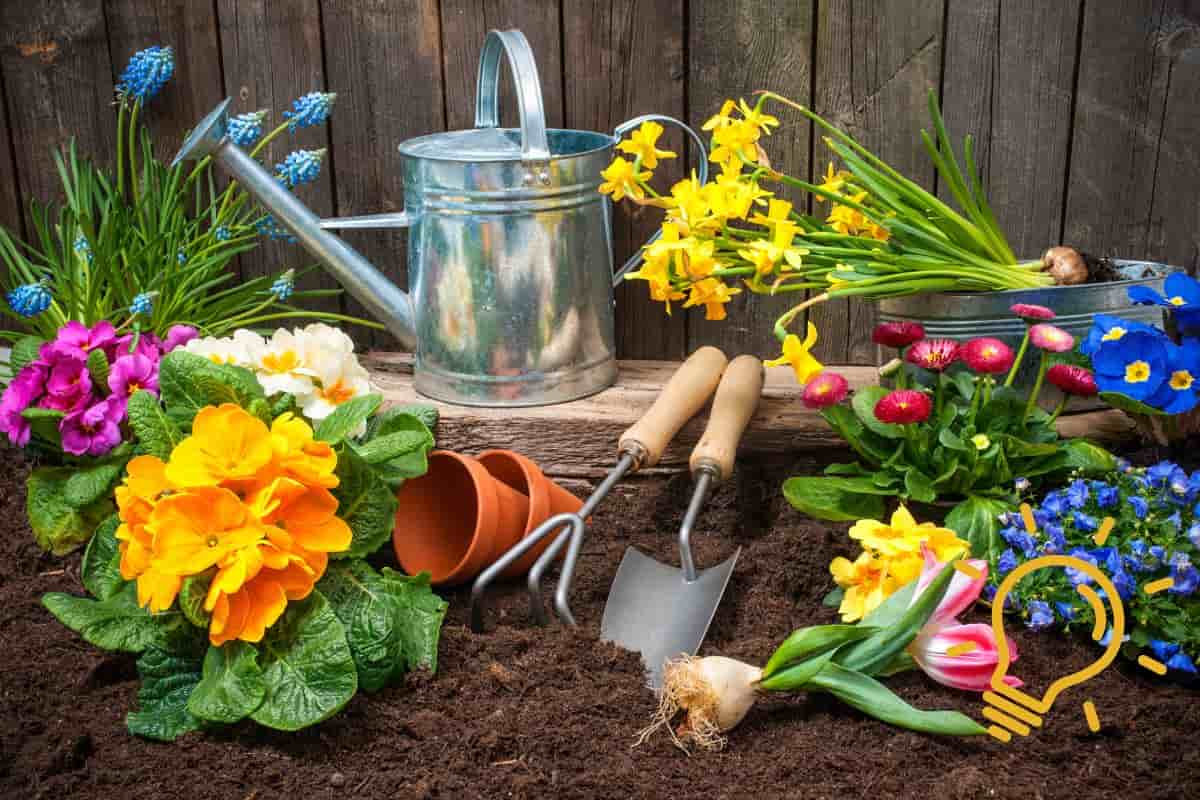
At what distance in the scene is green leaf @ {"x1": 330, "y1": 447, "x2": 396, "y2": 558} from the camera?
156 cm

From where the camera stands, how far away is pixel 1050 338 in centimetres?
162

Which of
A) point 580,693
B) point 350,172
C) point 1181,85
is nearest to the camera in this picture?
point 580,693

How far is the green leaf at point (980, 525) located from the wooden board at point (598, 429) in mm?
390

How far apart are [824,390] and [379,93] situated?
1.14m

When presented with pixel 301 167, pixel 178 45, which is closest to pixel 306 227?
pixel 301 167

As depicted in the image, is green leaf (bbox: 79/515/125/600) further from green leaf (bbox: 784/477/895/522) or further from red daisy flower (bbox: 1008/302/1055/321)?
red daisy flower (bbox: 1008/302/1055/321)

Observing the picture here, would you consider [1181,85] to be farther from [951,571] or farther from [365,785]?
[365,785]

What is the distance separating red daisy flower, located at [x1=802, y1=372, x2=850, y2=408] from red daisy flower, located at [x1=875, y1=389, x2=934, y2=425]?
10cm

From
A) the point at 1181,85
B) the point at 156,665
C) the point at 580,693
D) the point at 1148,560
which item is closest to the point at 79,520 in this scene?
the point at 156,665

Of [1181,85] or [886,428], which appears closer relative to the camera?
[886,428]

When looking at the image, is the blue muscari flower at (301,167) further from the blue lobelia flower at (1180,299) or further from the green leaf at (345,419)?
the blue lobelia flower at (1180,299)

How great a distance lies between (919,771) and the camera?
1289mm

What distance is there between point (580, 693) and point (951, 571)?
0.47 m

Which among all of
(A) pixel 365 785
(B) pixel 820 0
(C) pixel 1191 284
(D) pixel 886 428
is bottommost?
(A) pixel 365 785
